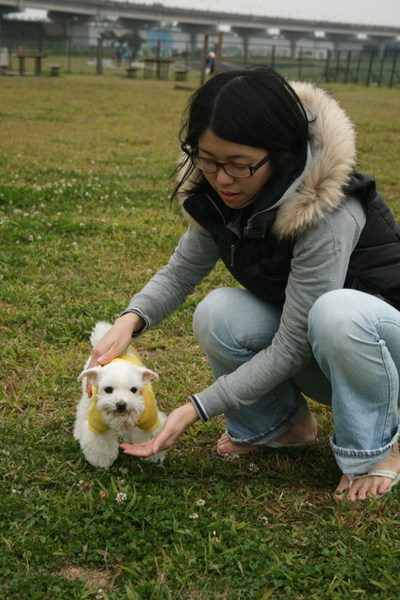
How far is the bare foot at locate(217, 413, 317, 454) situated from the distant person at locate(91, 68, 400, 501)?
0.82ft

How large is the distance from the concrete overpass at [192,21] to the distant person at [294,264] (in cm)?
6830

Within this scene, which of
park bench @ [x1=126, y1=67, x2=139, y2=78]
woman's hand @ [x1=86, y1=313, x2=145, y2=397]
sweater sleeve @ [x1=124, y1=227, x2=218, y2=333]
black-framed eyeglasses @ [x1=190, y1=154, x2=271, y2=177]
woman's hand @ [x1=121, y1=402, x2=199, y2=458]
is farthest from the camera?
park bench @ [x1=126, y1=67, x2=139, y2=78]

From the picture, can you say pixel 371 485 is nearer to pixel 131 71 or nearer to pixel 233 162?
pixel 233 162

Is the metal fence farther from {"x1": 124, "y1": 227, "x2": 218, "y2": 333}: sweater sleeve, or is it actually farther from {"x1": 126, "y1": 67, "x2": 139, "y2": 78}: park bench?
{"x1": 124, "y1": 227, "x2": 218, "y2": 333}: sweater sleeve

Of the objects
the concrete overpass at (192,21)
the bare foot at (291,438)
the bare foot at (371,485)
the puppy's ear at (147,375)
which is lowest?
the concrete overpass at (192,21)

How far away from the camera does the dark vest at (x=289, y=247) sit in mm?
2328

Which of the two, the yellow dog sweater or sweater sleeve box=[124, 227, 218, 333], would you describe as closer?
the yellow dog sweater

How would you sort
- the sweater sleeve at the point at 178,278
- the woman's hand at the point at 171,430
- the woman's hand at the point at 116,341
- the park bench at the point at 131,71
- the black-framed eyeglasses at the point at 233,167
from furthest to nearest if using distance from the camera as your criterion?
the park bench at the point at 131,71
the sweater sleeve at the point at 178,278
the woman's hand at the point at 116,341
the woman's hand at the point at 171,430
the black-framed eyeglasses at the point at 233,167

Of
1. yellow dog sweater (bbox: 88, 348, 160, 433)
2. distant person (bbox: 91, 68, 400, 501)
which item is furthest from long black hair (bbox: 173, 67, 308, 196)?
yellow dog sweater (bbox: 88, 348, 160, 433)

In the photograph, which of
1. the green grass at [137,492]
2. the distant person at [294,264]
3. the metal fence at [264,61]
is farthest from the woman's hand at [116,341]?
the metal fence at [264,61]

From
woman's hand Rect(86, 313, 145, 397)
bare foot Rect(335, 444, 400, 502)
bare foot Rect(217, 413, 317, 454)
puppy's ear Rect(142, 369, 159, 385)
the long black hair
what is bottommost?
bare foot Rect(217, 413, 317, 454)

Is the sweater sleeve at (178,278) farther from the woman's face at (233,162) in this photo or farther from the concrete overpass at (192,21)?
the concrete overpass at (192,21)

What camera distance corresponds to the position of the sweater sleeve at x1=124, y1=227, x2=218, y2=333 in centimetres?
272

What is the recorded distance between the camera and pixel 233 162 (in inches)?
84.1
